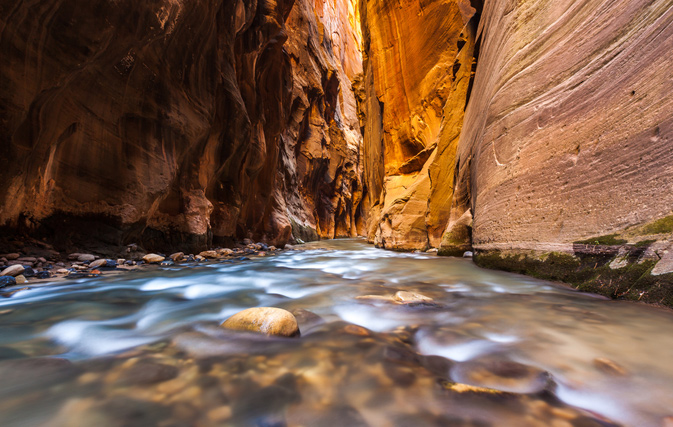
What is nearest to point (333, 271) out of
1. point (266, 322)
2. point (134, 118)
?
point (266, 322)

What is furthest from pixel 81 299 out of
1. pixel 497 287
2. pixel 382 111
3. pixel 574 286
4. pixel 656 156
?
pixel 382 111

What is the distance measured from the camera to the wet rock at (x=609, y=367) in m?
1.22

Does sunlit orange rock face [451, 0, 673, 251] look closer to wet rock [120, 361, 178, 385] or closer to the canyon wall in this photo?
the canyon wall

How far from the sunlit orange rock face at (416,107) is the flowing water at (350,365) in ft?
22.8

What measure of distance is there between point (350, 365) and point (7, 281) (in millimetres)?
4065

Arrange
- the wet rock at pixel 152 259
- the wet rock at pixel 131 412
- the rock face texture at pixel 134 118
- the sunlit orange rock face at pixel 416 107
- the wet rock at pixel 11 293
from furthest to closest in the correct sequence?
the sunlit orange rock face at pixel 416 107 < the wet rock at pixel 152 259 < the rock face texture at pixel 134 118 < the wet rock at pixel 11 293 < the wet rock at pixel 131 412

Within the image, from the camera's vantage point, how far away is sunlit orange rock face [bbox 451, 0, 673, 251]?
7.78 feet

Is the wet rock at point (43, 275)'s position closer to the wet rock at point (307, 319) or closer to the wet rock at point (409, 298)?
the wet rock at point (307, 319)

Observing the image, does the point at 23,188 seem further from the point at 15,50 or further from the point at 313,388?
the point at 313,388

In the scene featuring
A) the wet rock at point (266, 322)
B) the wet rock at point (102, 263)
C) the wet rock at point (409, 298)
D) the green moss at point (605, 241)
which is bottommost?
the wet rock at point (102, 263)

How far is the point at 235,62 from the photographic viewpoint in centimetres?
945

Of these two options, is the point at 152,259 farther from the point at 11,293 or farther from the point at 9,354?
the point at 9,354

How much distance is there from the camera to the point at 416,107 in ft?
42.8

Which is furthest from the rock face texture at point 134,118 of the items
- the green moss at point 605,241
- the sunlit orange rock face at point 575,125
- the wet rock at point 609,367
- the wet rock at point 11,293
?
the green moss at point 605,241
